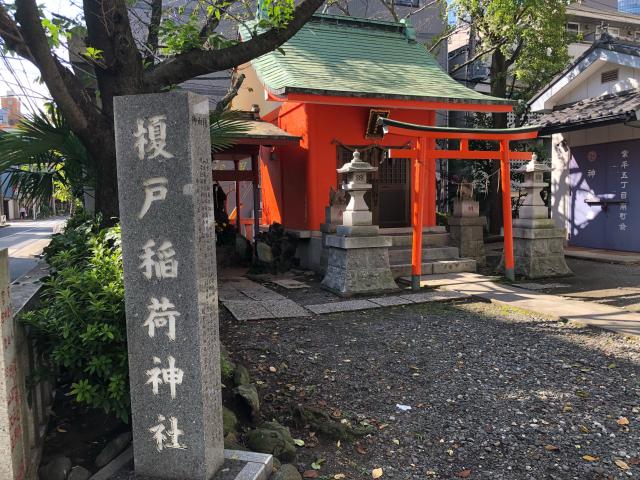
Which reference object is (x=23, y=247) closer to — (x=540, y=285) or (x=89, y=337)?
(x=540, y=285)

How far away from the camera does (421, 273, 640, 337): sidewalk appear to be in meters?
6.28

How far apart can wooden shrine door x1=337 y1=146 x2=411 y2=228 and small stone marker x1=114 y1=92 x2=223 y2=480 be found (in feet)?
28.3

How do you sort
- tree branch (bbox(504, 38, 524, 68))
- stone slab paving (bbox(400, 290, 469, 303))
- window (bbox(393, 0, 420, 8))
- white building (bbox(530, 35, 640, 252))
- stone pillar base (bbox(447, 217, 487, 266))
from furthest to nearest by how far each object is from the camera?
window (bbox(393, 0, 420, 8)), tree branch (bbox(504, 38, 524, 68)), white building (bbox(530, 35, 640, 252)), stone pillar base (bbox(447, 217, 487, 266)), stone slab paving (bbox(400, 290, 469, 303))

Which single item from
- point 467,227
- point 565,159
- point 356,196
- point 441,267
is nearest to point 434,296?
point 356,196

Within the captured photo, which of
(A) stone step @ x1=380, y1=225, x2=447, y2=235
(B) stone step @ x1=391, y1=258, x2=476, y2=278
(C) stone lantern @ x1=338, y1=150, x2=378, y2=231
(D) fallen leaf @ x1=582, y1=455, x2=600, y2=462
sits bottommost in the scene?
(D) fallen leaf @ x1=582, y1=455, x2=600, y2=462

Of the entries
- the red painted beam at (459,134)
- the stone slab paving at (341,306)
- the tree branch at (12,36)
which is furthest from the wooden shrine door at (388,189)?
the tree branch at (12,36)

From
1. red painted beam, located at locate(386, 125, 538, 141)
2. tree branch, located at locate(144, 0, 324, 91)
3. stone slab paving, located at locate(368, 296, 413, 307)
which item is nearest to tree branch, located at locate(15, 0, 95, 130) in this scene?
tree branch, located at locate(144, 0, 324, 91)

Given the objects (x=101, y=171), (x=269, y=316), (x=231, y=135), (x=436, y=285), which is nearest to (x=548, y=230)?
Answer: (x=436, y=285)

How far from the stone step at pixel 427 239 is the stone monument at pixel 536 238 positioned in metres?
1.70

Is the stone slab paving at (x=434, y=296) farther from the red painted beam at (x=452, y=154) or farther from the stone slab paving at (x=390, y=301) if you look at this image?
the red painted beam at (x=452, y=154)

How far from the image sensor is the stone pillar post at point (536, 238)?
9.52m

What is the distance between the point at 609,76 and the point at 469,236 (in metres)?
5.65

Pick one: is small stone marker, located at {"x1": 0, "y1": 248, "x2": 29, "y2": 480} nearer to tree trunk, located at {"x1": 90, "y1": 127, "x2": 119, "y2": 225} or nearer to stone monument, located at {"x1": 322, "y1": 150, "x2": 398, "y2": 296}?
tree trunk, located at {"x1": 90, "y1": 127, "x2": 119, "y2": 225}

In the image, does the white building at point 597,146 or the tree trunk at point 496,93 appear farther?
the tree trunk at point 496,93
